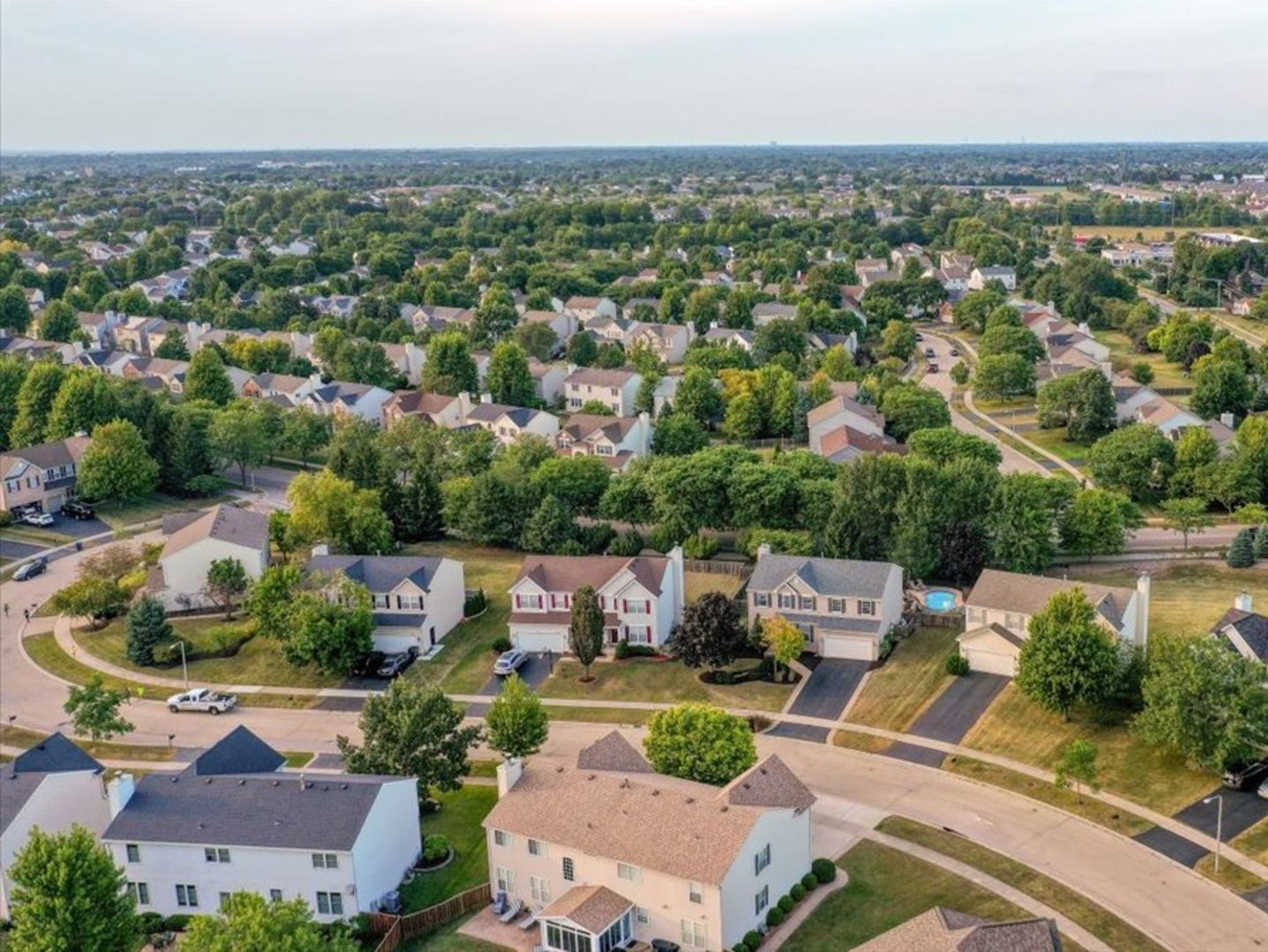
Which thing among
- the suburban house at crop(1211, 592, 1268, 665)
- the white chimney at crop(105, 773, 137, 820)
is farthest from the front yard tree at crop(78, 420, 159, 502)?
the suburban house at crop(1211, 592, 1268, 665)

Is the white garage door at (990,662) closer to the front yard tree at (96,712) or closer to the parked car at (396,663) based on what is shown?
the parked car at (396,663)

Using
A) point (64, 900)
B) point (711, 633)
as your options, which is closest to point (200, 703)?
point (64, 900)

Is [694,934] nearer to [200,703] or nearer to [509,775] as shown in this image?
[509,775]

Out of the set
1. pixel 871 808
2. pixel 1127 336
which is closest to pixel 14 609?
pixel 871 808

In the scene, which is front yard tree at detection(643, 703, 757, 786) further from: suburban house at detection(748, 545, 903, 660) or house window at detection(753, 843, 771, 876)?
suburban house at detection(748, 545, 903, 660)

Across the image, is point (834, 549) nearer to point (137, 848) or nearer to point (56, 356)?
point (137, 848)

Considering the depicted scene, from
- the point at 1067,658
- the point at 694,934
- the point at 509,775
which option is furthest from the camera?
the point at 1067,658
